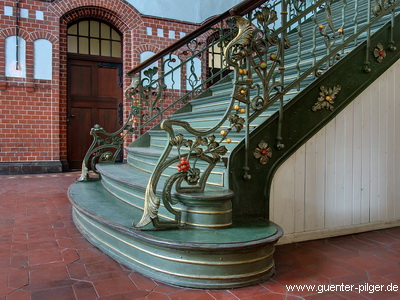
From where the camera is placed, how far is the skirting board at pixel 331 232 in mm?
2568

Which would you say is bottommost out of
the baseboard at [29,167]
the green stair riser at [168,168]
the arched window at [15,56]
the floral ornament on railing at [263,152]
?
the baseboard at [29,167]

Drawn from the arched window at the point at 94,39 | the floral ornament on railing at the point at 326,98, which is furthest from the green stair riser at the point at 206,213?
the arched window at the point at 94,39

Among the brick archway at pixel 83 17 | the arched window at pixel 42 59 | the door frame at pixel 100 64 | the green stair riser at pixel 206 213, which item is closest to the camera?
the green stair riser at pixel 206 213

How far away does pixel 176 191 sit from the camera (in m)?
2.11

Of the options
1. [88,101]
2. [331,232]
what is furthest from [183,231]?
[88,101]

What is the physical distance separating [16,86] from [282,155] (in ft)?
19.1

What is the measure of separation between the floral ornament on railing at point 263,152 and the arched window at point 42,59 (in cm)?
575

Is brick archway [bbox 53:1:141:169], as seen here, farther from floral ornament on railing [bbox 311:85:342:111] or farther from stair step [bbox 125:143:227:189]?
floral ornament on railing [bbox 311:85:342:111]

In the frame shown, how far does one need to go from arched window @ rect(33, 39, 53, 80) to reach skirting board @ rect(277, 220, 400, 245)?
233 inches

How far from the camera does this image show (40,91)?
269 inches

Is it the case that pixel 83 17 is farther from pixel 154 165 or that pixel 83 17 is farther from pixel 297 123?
pixel 297 123

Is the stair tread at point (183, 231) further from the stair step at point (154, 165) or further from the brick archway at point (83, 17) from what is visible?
the brick archway at point (83, 17)

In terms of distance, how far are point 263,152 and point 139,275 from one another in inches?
41.7

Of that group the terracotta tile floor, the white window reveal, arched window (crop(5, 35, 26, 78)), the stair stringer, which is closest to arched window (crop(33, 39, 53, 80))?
arched window (crop(5, 35, 26, 78))
